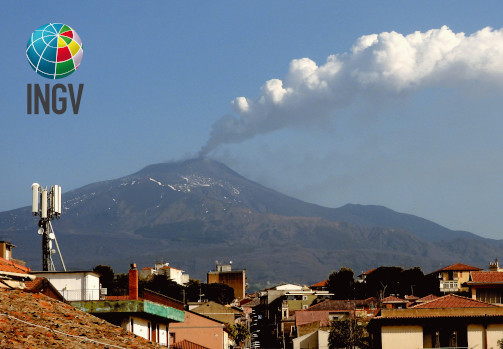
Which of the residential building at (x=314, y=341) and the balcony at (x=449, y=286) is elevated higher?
the balcony at (x=449, y=286)

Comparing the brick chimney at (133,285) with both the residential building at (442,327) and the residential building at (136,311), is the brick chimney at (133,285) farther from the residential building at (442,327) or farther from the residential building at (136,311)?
the residential building at (442,327)

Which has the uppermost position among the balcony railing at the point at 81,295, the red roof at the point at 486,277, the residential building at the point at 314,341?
the red roof at the point at 486,277

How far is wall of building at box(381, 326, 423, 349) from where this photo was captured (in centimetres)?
6178

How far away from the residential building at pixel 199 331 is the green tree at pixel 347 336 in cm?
2286

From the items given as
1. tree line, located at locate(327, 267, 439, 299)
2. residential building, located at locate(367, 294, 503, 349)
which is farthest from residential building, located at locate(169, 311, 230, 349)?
tree line, located at locate(327, 267, 439, 299)

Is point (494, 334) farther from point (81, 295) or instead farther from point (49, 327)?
point (49, 327)

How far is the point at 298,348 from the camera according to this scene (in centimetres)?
10269

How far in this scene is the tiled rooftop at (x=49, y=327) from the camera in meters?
19.1

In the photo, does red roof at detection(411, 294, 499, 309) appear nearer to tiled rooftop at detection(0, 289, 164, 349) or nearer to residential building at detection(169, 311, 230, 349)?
residential building at detection(169, 311, 230, 349)

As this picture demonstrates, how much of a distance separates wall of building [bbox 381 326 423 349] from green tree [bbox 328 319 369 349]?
30.7 metres

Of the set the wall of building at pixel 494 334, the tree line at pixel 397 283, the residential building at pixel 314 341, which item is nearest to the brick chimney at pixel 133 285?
the wall of building at pixel 494 334

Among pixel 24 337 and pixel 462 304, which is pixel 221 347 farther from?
pixel 24 337

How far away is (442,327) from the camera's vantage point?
62125 millimetres

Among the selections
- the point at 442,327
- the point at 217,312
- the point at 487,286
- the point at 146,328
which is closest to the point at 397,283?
the point at 217,312
